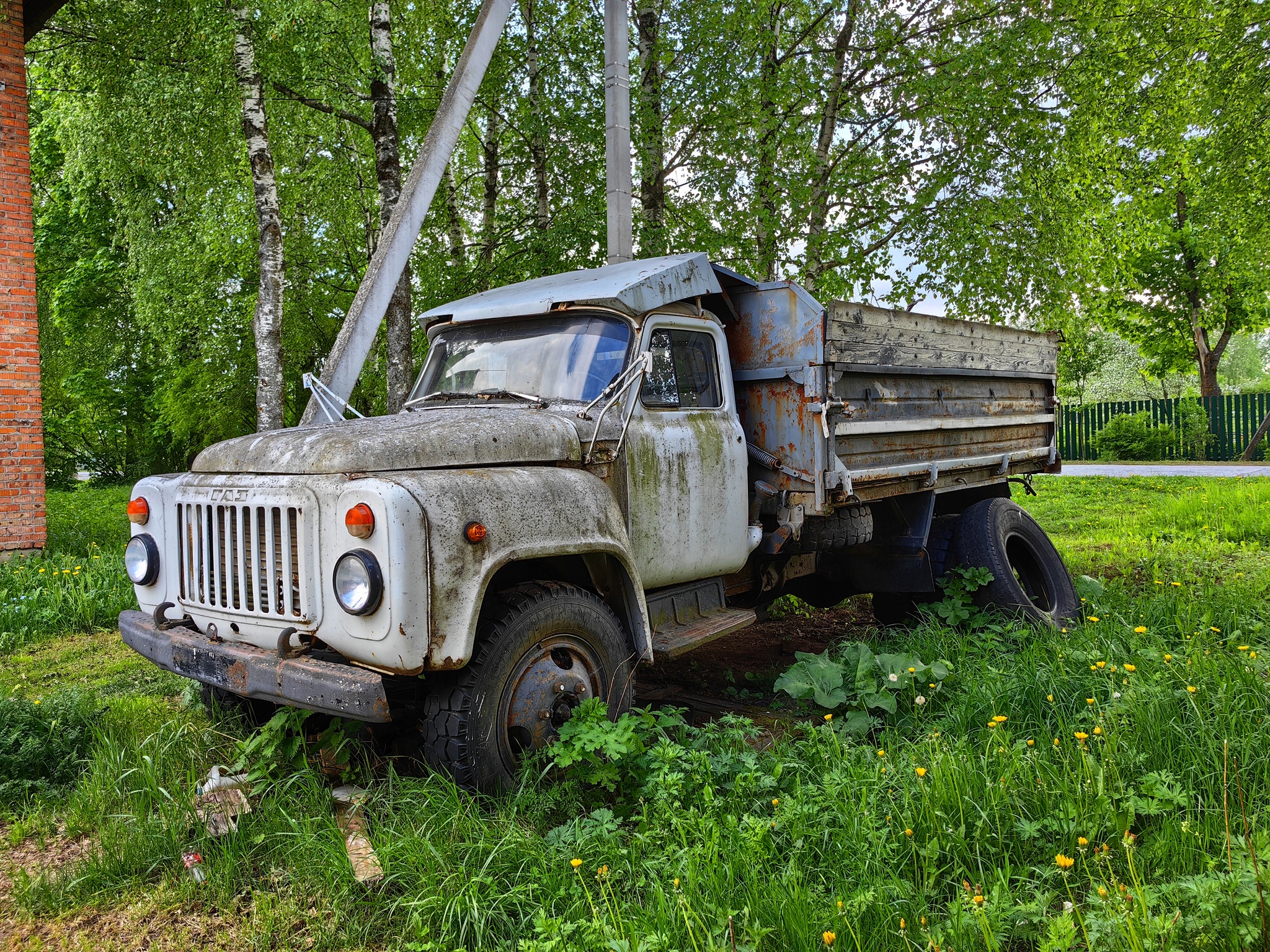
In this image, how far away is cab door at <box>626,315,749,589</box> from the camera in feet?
13.9

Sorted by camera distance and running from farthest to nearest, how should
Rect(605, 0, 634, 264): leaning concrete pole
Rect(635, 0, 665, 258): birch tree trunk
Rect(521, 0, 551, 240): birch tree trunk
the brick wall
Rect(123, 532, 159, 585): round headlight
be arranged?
1. Rect(521, 0, 551, 240): birch tree trunk
2. Rect(635, 0, 665, 258): birch tree trunk
3. the brick wall
4. Rect(605, 0, 634, 264): leaning concrete pole
5. Rect(123, 532, 159, 585): round headlight

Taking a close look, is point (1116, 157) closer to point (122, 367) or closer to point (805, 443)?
point (805, 443)

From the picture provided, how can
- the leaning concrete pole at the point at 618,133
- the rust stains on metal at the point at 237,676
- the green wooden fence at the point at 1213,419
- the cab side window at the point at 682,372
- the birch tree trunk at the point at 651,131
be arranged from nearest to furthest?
the rust stains on metal at the point at 237,676 < the cab side window at the point at 682,372 < the leaning concrete pole at the point at 618,133 < the birch tree trunk at the point at 651,131 < the green wooden fence at the point at 1213,419

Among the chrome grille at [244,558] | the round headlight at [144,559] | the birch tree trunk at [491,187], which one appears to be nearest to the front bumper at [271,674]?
the chrome grille at [244,558]

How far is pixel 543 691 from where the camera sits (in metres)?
3.52

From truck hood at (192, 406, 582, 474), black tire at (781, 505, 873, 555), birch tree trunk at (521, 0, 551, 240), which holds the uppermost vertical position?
birch tree trunk at (521, 0, 551, 240)

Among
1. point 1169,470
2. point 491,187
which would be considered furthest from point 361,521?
point 1169,470

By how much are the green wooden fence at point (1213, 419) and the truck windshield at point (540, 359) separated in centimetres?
2364

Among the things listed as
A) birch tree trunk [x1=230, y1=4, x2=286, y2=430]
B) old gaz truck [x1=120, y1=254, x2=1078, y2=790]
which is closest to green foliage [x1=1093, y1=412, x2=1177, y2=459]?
old gaz truck [x1=120, y1=254, x2=1078, y2=790]

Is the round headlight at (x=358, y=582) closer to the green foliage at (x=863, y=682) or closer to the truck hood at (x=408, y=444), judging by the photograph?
the truck hood at (x=408, y=444)

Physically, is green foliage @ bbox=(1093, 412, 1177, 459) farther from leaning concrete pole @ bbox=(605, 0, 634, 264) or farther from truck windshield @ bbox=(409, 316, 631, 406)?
truck windshield @ bbox=(409, 316, 631, 406)

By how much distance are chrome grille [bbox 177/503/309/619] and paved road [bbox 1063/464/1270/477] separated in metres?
17.4

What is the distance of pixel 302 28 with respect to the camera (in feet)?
33.7

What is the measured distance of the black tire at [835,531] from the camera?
528 cm
